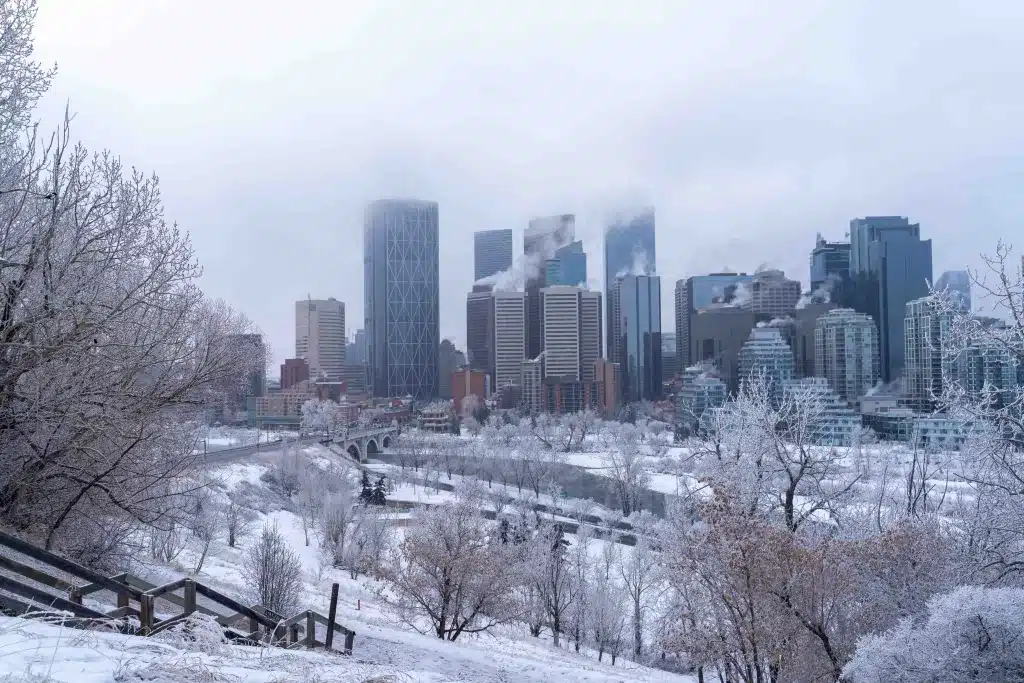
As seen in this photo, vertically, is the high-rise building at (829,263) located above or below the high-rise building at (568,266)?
below

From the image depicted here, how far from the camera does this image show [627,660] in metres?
18.6

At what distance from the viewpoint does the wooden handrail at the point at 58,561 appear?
4.57 metres

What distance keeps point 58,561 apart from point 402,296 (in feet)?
288

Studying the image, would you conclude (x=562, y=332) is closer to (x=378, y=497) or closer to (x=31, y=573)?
(x=378, y=497)

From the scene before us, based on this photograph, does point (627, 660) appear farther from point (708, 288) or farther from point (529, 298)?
point (529, 298)

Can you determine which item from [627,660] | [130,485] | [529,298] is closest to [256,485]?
[627,660]

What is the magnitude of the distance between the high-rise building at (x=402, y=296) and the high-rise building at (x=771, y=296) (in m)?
35.2

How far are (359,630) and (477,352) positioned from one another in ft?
227

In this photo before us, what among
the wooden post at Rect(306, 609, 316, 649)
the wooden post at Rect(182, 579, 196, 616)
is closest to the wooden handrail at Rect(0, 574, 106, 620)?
the wooden post at Rect(182, 579, 196, 616)


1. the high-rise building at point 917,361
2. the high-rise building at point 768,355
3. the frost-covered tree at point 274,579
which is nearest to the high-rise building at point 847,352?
the high-rise building at point 768,355

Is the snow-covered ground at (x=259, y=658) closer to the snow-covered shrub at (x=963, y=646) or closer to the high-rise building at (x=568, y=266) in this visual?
the snow-covered shrub at (x=963, y=646)

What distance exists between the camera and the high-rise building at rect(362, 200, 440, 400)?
81125mm

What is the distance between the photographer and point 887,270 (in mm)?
44156

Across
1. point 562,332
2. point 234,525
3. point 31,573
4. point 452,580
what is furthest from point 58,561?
point 562,332
